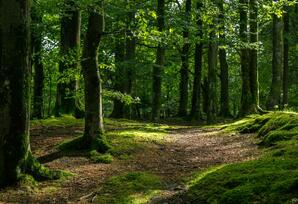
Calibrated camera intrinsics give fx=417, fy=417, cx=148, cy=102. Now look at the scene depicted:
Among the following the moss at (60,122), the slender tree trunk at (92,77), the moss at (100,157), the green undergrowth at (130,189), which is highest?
the slender tree trunk at (92,77)

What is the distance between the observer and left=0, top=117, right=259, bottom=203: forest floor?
8047mm

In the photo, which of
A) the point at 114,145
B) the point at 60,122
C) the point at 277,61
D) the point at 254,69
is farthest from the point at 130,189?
the point at 277,61

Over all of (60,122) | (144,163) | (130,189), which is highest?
(60,122)

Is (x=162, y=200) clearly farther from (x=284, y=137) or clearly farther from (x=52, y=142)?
(x=52, y=142)

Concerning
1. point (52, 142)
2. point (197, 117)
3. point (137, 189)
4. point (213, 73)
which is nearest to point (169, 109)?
point (197, 117)

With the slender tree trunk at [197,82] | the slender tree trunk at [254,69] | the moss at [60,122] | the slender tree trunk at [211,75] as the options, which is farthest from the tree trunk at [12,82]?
the slender tree trunk at [197,82]

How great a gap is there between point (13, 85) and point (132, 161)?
423 cm

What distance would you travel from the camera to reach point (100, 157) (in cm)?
1124

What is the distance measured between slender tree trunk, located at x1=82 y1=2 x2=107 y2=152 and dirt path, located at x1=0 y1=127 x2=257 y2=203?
102 centimetres

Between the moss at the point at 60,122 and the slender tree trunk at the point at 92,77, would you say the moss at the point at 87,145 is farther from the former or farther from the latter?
the moss at the point at 60,122

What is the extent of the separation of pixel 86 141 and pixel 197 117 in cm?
1804

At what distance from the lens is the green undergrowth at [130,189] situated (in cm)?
765

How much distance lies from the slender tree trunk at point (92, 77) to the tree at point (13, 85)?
331cm

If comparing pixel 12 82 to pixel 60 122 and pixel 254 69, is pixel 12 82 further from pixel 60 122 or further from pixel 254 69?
pixel 254 69
